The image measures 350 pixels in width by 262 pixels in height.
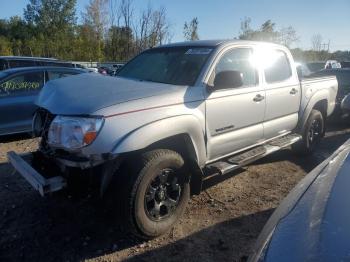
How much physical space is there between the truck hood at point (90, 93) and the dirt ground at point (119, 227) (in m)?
0.83

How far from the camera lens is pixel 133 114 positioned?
3334mm

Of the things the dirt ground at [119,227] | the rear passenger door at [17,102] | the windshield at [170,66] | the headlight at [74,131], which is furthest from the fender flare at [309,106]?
the rear passenger door at [17,102]

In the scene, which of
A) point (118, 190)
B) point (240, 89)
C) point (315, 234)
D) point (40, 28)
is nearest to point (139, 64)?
point (240, 89)

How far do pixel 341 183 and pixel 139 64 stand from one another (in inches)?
133

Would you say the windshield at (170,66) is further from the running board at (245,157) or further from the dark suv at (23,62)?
the dark suv at (23,62)

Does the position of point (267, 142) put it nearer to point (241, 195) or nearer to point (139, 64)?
point (241, 195)

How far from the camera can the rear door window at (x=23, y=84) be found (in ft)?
23.3

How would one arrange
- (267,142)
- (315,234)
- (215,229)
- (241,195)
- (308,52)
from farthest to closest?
(308,52)
(267,142)
(241,195)
(215,229)
(315,234)

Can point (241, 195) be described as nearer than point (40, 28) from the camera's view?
Yes

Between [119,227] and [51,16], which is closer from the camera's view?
[119,227]

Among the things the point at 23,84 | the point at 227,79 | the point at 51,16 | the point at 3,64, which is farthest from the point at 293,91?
the point at 51,16

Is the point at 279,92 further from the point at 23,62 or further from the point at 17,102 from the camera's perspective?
the point at 23,62

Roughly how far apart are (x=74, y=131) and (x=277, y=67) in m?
3.43

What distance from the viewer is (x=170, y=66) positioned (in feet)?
14.6
